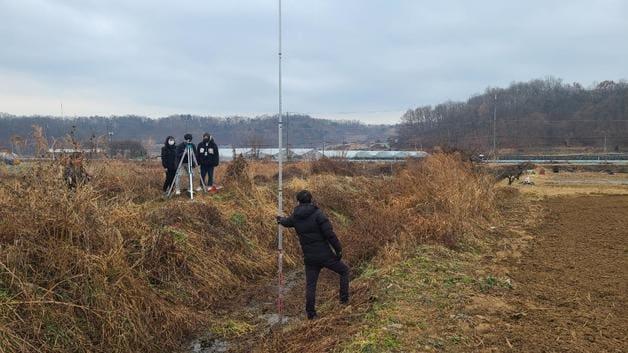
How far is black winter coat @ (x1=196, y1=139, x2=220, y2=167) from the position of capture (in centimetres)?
1362

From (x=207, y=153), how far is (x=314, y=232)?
811 cm

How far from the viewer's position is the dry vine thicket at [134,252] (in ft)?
17.8

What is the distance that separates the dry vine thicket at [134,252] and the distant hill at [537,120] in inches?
1673

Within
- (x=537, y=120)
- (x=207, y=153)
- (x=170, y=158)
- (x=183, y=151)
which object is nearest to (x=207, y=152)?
(x=207, y=153)

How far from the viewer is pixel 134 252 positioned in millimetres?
7250

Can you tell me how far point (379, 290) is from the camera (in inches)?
268

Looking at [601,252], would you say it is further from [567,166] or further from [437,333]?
[567,166]

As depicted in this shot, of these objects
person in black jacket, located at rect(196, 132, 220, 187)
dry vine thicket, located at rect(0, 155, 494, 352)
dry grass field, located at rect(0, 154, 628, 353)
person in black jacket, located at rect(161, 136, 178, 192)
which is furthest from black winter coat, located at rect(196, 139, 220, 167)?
dry grass field, located at rect(0, 154, 628, 353)

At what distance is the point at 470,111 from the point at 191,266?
79589mm

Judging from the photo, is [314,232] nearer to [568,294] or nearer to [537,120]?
[568,294]

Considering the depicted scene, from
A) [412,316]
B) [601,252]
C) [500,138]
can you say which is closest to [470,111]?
[500,138]

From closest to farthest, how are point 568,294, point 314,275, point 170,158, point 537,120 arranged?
point 314,275 → point 568,294 → point 170,158 → point 537,120

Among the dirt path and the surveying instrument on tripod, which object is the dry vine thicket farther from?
the dirt path

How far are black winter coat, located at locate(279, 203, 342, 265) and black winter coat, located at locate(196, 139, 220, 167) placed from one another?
7844mm
